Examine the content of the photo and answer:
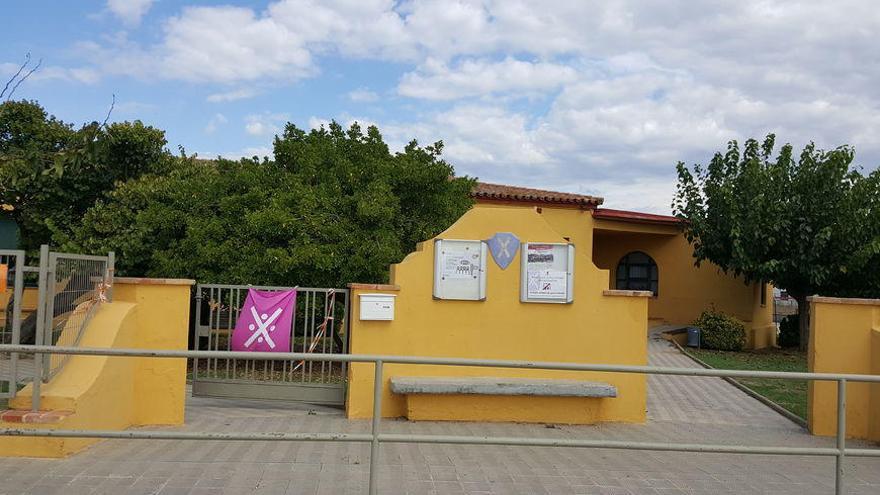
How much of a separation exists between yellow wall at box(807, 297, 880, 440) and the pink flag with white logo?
21.0 feet

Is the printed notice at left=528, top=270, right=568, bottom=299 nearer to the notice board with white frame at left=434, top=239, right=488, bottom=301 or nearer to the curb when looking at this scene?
the notice board with white frame at left=434, top=239, right=488, bottom=301

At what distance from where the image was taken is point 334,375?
38.3ft

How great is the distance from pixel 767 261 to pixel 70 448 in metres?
15.3

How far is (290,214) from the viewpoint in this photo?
11.7 meters

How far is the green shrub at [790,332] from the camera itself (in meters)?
20.0

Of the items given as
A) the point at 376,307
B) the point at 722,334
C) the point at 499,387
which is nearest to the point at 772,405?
the point at 499,387

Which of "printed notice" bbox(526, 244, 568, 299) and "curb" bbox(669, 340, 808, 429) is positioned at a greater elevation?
"printed notice" bbox(526, 244, 568, 299)

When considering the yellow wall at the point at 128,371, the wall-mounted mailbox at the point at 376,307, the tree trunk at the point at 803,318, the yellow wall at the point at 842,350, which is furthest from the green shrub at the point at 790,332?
the yellow wall at the point at 128,371

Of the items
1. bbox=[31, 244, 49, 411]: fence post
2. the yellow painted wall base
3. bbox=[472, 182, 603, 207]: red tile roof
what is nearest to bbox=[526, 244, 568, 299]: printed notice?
the yellow painted wall base

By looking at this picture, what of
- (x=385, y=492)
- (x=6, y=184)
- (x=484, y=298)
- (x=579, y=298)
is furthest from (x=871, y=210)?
(x=6, y=184)

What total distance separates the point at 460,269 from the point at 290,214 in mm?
3944

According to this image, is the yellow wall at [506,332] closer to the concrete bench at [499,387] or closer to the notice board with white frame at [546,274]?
the notice board with white frame at [546,274]

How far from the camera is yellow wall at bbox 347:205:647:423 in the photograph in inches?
340

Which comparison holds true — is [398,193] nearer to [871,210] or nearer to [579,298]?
[579,298]
